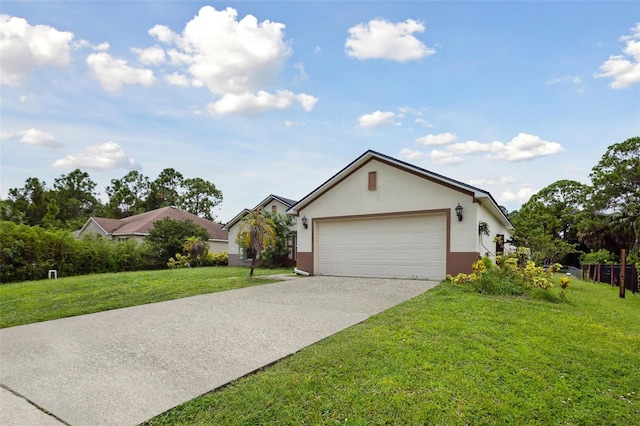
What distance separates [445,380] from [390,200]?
9135 mm

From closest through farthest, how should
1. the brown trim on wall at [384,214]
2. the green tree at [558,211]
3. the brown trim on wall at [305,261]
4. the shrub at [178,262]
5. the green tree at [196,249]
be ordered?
the brown trim on wall at [384,214]
the brown trim on wall at [305,261]
the green tree at [196,249]
the shrub at [178,262]
the green tree at [558,211]

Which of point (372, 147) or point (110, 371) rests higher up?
point (372, 147)

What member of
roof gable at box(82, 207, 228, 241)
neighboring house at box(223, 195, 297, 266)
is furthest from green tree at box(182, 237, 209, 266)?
roof gable at box(82, 207, 228, 241)

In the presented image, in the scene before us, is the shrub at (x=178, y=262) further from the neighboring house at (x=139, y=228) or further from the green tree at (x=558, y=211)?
the green tree at (x=558, y=211)

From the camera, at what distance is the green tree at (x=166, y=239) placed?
23.2 m

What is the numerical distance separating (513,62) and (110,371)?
13.2 metres

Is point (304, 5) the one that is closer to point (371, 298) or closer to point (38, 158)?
point (371, 298)

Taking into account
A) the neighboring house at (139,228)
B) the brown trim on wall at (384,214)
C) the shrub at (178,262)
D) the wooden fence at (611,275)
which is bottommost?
the shrub at (178,262)

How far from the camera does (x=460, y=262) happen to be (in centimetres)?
1078

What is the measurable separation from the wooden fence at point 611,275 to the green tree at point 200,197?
128ft

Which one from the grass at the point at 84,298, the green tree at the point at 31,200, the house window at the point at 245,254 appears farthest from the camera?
the green tree at the point at 31,200

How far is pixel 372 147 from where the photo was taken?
12656 millimetres

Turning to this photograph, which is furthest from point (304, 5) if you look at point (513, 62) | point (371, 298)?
point (371, 298)

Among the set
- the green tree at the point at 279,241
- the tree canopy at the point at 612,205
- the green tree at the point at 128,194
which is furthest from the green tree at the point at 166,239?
the tree canopy at the point at 612,205
